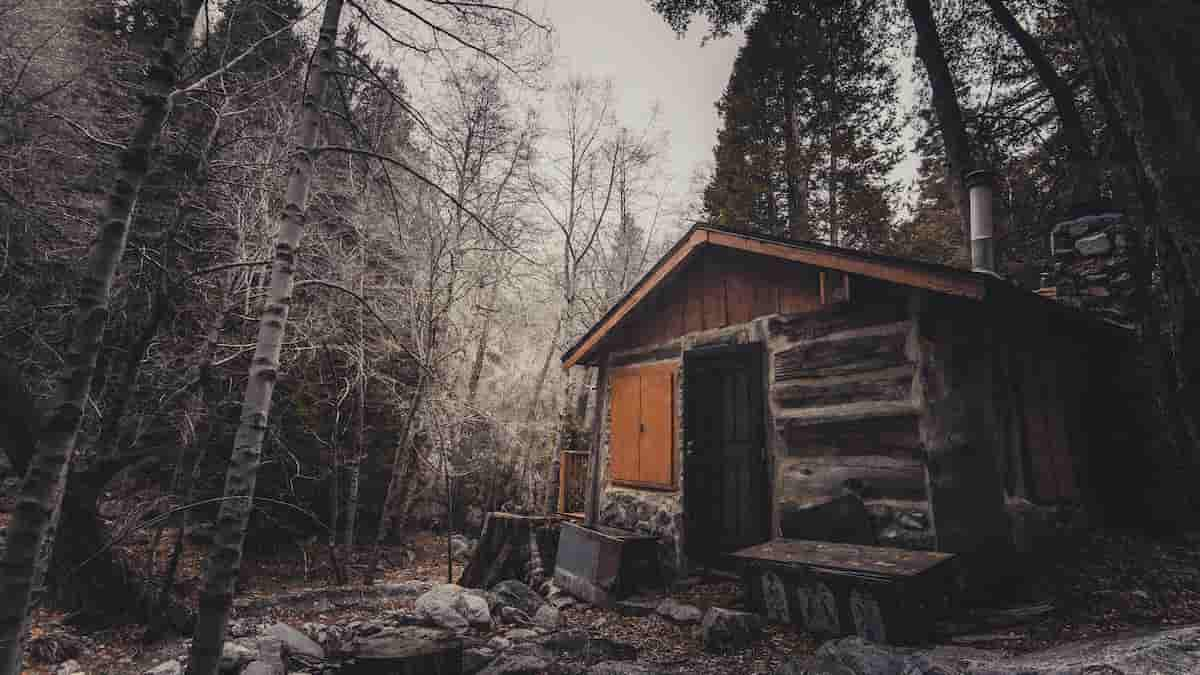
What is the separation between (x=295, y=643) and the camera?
502 centimetres

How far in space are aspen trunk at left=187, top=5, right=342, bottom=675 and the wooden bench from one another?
13.4 feet

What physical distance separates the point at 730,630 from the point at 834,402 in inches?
96.0

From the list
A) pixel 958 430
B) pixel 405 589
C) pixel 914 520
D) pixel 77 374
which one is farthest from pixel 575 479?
pixel 77 374

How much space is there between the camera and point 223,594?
3.23 metres

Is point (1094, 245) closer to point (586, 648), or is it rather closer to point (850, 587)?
point (850, 587)

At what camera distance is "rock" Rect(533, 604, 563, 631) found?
19.0 ft

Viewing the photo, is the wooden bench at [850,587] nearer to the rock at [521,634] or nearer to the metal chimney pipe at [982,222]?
the rock at [521,634]

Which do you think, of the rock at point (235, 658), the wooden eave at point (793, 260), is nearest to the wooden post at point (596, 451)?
the wooden eave at point (793, 260)

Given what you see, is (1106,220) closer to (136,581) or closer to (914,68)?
(914,68)

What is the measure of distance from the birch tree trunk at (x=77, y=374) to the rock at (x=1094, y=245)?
978cm

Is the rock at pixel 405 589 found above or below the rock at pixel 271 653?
below

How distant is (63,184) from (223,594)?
6886mm

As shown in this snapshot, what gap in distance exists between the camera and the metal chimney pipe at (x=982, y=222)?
669cm

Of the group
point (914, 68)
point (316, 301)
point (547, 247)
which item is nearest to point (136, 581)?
point (316, 301)
